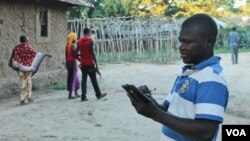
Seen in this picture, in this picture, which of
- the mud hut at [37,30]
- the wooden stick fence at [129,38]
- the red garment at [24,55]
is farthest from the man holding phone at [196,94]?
the wooden stick fence at [129,38]

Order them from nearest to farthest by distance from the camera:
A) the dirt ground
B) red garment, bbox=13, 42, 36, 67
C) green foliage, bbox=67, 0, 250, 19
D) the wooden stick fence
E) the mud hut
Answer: the dirt ground
red garment, bbox=13, 42, 36, 67
the mud hut
the wooden stick fence
green foliage, bbox=67, 0, 250, 19

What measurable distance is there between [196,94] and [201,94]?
0.04 metres

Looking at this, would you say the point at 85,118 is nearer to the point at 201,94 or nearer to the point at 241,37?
the point at 201,94

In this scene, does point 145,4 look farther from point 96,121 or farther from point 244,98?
point 96,121

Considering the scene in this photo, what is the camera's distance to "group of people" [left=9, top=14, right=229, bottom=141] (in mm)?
1983

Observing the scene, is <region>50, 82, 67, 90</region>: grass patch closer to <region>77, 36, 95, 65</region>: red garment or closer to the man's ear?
<region>77, 36, 95, 65</region>: red garment

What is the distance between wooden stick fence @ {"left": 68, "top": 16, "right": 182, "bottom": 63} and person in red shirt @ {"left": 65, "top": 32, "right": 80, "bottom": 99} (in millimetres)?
9516

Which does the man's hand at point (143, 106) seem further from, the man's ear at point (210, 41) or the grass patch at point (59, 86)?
the grass patch at point (59, 86)

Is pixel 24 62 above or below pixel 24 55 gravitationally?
below

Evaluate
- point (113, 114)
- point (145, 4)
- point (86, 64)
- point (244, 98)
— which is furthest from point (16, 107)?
point (145, 4)

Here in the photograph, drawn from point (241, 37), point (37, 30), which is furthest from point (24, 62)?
point (241, 37)

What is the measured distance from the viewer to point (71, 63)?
1109 centimetres

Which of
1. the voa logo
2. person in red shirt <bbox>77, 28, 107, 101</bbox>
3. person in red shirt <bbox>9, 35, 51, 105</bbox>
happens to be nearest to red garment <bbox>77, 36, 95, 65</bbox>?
person in red shirt <bbox>77, 28, 107, 101</bbox>

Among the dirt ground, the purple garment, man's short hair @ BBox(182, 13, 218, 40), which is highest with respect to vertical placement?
man's short hair @ BBox(182, 13, 218, 40)
